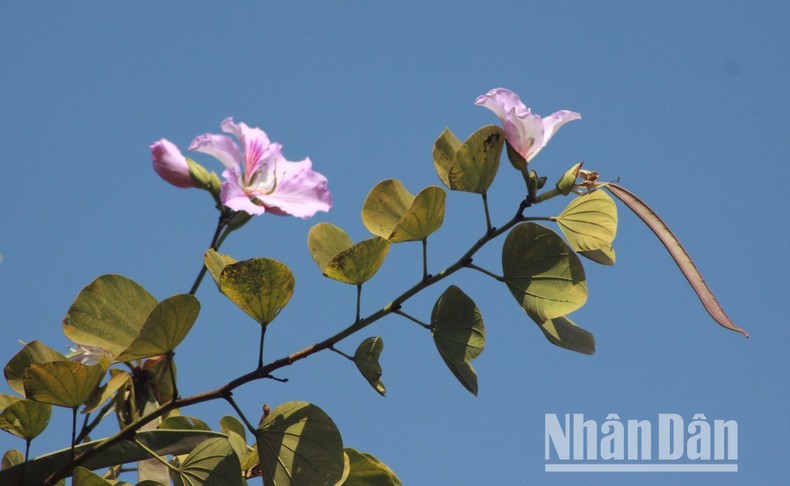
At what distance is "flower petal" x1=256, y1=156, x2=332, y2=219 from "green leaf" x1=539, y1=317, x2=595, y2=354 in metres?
0.29

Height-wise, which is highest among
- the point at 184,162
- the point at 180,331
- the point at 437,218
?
the point at 184,162

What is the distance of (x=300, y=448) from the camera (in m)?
0.76

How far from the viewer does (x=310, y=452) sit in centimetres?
76

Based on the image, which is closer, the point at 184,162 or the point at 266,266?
the point at 266,266

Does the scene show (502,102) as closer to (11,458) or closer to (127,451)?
(127,451)

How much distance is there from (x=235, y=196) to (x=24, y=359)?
26 centimetres

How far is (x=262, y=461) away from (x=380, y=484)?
0.41ft

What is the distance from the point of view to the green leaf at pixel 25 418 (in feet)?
2.63

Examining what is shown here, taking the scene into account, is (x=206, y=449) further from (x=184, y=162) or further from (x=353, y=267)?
(x=184, y=162)

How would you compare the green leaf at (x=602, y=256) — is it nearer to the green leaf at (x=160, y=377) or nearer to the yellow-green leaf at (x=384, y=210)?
the yellow-green leaf at (x=384, y=210)

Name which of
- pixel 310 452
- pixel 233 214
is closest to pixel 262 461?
pixel 310 452

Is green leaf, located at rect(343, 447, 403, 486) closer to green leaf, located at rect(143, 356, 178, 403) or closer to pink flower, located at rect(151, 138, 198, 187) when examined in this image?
green leaf, located at rect(143, 356, 178, 403)

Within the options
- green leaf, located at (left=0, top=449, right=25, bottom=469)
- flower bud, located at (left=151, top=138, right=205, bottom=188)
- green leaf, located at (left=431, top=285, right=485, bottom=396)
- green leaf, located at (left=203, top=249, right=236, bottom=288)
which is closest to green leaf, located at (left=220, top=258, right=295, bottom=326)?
green leaf, located at (left=203, top=249, right=236, bottom=288)

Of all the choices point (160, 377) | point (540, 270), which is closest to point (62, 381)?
point (160, 377)
